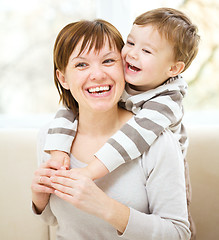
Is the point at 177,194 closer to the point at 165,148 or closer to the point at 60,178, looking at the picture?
the point at 165,148

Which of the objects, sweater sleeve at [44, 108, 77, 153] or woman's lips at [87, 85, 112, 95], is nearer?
woman's lips at [87, 85, 112, 95]

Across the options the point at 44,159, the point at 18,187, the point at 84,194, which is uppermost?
the point at 84,194

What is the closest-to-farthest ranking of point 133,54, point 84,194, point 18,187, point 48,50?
point 84,194 < point 133,54 < point 18,187 < point 48,50

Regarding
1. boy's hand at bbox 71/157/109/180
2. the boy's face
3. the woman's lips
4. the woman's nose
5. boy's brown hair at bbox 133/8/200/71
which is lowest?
boy's hand at bbox 71/157/109/180

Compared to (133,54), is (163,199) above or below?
below

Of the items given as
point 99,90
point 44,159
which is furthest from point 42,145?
point 99,90

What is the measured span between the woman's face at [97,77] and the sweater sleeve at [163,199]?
0.25 m

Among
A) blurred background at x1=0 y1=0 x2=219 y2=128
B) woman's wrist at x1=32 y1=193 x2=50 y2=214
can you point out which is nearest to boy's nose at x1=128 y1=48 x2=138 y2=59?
woman's wrist at x1=32 y1=193 x2=50 y2=214

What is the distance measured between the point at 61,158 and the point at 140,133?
34 cm

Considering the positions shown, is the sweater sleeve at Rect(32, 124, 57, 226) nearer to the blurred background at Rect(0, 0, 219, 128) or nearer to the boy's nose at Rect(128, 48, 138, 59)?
the boy's nose at Rect(128, 48, 138, 59)

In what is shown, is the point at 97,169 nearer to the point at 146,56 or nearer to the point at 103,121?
the point at 103,121

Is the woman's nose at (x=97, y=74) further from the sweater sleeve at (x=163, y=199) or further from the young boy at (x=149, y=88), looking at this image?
the sweater sleeve at (x=163, y=199)

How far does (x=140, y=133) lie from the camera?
1.30m

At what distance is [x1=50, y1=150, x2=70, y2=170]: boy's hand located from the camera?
4.58ft
